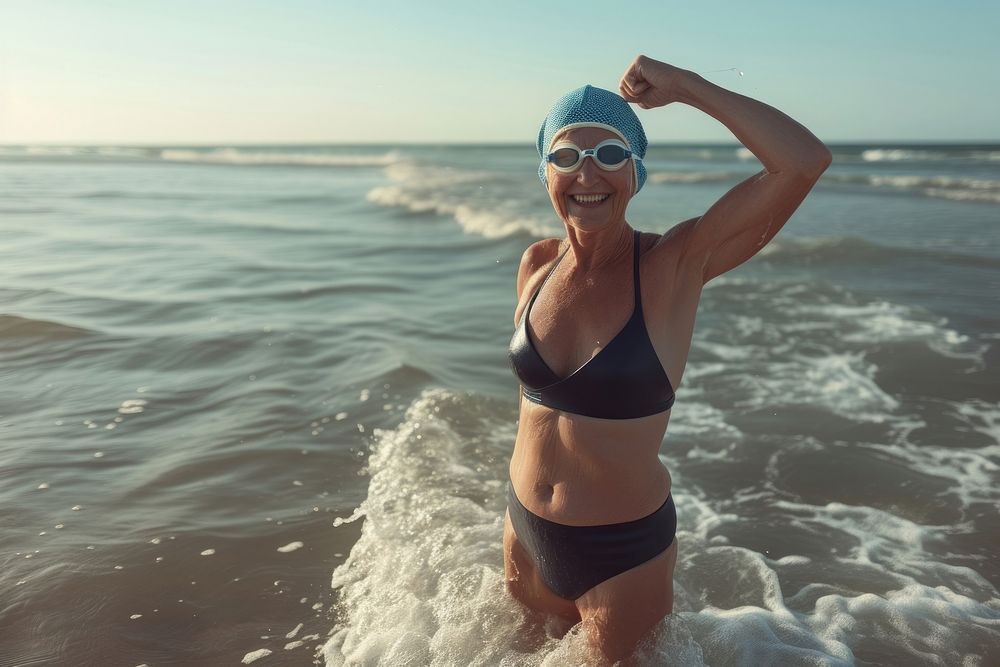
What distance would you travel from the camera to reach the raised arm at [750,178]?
94.7 inches

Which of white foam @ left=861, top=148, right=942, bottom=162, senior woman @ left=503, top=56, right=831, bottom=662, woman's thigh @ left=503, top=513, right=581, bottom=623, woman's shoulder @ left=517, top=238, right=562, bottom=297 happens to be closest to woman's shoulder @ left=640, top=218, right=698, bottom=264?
senior woman @ left=503, top=56, right=831, bottom=662

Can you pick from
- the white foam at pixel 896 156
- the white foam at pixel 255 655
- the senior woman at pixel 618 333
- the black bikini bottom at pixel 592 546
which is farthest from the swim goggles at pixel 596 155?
the white foam at pixel 896 156

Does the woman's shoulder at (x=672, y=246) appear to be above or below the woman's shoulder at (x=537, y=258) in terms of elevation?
above

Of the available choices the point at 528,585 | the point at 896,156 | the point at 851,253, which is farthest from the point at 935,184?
the point at 528,585

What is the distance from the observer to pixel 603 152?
2.54 m

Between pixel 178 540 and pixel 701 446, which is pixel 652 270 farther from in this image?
pixel 701 446

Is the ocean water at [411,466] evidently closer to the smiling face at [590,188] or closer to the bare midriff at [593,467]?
the bare midriff at [593,467]

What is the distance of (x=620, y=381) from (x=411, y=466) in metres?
3.08

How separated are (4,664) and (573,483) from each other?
2615 mm

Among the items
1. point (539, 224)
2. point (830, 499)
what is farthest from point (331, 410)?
point (539, 224)

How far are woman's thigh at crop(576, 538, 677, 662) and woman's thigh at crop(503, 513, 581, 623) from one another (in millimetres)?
191

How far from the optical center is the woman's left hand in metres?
2.58

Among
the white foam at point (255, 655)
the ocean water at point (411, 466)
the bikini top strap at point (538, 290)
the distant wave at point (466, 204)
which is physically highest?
the bikini top strap at point (538, 290)

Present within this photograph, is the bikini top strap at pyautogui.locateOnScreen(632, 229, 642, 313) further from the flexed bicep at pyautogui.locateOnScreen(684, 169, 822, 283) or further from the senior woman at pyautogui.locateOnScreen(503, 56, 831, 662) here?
the flexed bicep at pyautogui.locateOnScreen(684, 169, 822, 283)
